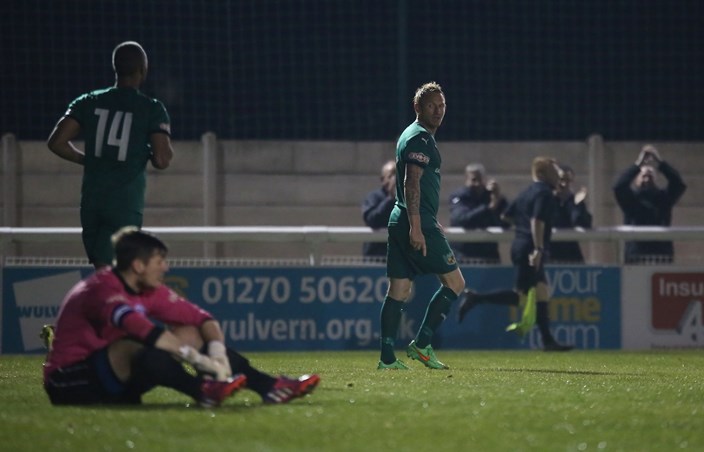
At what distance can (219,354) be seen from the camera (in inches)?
285

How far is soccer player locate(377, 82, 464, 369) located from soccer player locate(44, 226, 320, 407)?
317cm

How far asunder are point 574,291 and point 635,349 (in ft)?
Answer: 2.58

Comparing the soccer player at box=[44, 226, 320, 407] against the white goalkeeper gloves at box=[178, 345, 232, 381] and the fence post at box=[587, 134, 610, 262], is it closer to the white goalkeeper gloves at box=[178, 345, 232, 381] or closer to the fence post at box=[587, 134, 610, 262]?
the white goalkeeper gloves at box=[178, 345, 232, 381]

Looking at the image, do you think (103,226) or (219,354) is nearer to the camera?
(219,354)

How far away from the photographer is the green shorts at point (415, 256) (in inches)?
424

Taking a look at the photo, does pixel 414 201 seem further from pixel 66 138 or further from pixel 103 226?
pixel 66 138

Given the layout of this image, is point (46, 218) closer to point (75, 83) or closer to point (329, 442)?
point (75, 83)

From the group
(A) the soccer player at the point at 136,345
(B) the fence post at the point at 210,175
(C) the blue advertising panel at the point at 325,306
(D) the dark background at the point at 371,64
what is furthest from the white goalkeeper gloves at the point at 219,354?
(D) the dark background at the point at 371,64

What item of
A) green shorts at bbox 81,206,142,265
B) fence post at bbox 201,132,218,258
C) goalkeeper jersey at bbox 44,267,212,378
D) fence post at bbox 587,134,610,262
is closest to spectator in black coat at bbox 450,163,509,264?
fence post at bbox 587,134,610,262

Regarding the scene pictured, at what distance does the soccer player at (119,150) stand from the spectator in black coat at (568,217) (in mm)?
6246

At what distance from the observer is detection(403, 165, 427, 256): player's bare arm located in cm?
1053

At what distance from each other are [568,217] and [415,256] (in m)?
4.96

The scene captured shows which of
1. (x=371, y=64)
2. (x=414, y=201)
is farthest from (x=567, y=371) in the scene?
(x=371, y=64)

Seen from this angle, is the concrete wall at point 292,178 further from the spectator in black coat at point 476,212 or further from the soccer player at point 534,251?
the soccer player at point 534,251
